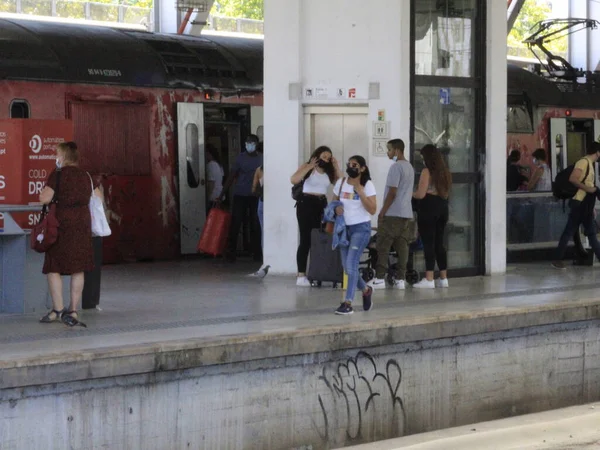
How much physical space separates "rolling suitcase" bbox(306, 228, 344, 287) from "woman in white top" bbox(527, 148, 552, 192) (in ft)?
26.9

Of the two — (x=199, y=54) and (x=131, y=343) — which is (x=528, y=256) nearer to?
(x=199, y=54)

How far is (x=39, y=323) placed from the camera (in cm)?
1106

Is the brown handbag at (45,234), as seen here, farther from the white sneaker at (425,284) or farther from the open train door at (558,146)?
the open train door at (558,146)

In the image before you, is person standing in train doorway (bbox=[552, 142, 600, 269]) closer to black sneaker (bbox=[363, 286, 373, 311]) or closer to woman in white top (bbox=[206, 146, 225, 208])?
woman in white top (bbox=[206, 146, 225, 208])

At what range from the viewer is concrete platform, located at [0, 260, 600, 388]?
8.89 meters

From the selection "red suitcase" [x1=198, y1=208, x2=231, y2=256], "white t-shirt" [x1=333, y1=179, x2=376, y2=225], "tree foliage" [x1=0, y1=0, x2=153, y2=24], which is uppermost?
"tree foliage" [x1=0, y1=0, x2=153, y2=24]

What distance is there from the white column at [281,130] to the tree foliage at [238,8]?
27090 millimetres

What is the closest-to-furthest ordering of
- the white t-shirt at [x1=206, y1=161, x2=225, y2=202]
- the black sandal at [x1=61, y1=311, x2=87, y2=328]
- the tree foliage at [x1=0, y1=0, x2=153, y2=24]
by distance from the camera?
the black sandal at [x1=61, y1=311, x2=87, y2=328] < the white t-shirt at [x1=206, y1=161, x2=225, y2=202] < the tree foliage at [x1=0, y1=0, x2=153, y2=24]

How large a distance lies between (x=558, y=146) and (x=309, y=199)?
1141 centimetres

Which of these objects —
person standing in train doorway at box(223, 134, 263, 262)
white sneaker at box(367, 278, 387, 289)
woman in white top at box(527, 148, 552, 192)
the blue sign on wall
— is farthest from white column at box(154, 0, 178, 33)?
white sneaker at box(367, 278, 387, 289)

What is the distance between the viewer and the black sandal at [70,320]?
1073 centimetres

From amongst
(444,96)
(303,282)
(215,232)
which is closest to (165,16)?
(215,232)

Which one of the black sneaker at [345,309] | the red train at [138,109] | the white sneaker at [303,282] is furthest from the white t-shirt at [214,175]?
the black sneaker at [345,309]

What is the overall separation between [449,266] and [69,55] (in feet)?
19.8
